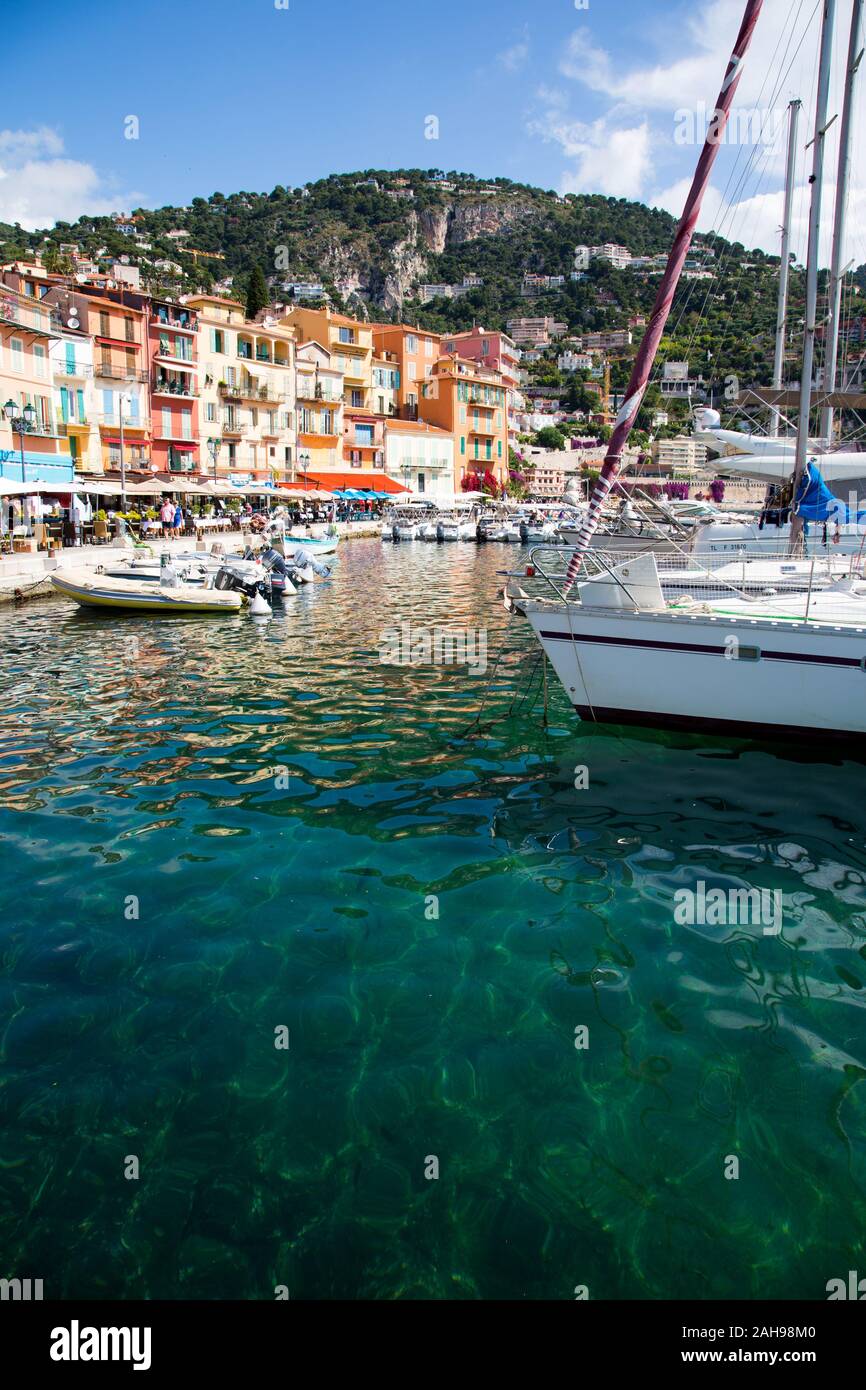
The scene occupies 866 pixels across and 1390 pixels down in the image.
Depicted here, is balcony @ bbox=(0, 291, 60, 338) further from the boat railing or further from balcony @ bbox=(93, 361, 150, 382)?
the boat railing

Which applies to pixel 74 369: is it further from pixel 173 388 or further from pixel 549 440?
pixel 549 440

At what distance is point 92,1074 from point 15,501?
115ft

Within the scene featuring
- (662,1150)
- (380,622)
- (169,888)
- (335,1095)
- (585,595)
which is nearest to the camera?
(662,1150)

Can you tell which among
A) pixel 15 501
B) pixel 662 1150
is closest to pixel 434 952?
pixel 662 1150

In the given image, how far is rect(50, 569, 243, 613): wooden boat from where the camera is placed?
23750 mm

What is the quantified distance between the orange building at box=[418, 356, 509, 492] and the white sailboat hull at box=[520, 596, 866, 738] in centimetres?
7620

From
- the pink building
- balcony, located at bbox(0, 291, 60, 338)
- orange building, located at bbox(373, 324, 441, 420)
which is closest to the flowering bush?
orange building, located at bbox(373, 324, 441, 420)

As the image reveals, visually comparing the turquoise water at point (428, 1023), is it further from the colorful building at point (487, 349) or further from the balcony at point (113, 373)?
the colorful building at point (487, 349)

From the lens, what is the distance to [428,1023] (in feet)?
20.7

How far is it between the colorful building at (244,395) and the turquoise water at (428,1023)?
50.4 m

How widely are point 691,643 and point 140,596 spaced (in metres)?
16.5

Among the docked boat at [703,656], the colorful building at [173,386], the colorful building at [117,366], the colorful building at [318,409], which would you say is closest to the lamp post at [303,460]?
the colorful building at [318,409]
